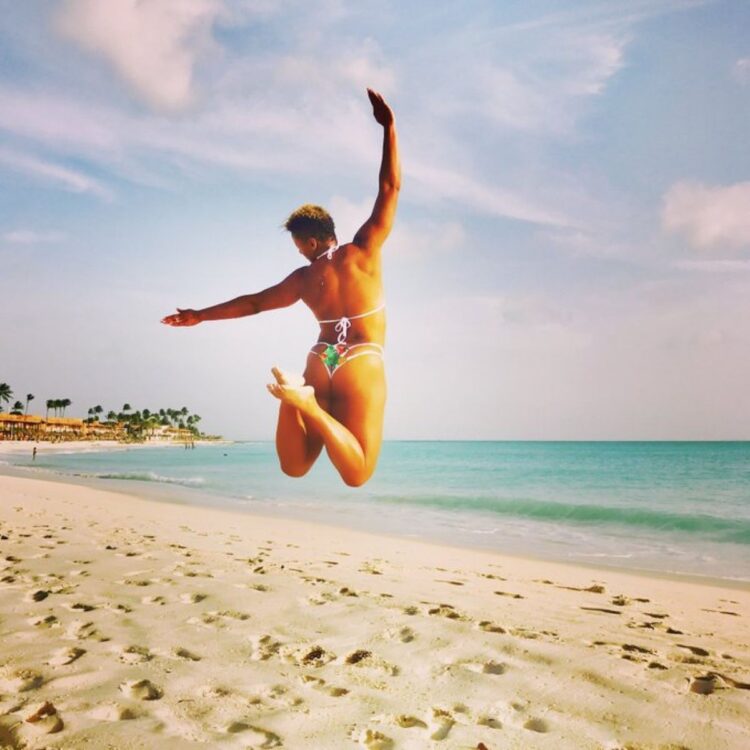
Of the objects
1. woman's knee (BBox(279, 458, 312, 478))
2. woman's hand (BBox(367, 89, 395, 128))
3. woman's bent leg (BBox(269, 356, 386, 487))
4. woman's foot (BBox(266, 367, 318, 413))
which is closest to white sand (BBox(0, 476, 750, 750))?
woman's knee (BBox(279, 458, 312, 478))

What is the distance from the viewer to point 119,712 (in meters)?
Result: 2.80

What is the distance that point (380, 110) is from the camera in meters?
2.21

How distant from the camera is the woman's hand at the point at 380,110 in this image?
2.19m

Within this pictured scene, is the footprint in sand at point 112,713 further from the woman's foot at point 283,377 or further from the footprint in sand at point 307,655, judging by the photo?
the woman's foot at point 283,377

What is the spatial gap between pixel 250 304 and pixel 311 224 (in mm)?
478

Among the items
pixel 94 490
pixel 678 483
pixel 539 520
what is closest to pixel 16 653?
pixel 539 520

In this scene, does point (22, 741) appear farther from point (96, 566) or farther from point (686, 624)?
point (686, 624)

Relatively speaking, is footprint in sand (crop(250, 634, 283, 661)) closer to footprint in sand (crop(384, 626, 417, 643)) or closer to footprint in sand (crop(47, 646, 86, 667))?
footprint in sand (crop(384, 626, 417, 643))

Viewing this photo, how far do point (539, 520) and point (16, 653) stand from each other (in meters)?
13.7

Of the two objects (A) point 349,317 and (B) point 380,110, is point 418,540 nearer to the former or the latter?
(A) point 349,317

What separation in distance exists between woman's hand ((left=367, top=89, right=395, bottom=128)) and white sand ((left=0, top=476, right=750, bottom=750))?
2.81 m

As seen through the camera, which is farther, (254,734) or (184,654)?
(184,654)

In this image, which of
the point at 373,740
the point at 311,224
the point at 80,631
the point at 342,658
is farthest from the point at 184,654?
the point at 311,224

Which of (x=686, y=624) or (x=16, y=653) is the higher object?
(x=16, y=653)
